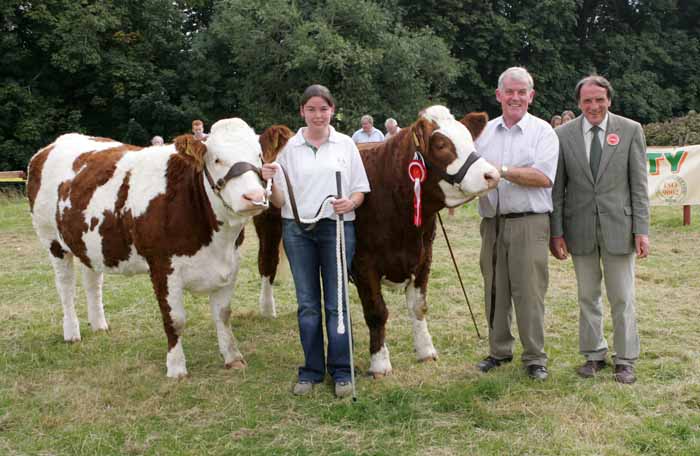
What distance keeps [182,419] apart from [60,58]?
24.6 metres

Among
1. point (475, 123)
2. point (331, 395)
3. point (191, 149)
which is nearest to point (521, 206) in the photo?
point (475, 123)

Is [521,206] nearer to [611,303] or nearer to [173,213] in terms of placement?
[611,303]

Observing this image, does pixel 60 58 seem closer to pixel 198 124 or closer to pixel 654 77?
pixel 198 124

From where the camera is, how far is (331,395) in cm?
421

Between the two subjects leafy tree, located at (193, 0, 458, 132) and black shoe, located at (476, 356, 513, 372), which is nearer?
black shoe, located at (476, 356, 513, 372)

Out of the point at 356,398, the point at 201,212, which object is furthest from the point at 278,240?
the point at 356,398

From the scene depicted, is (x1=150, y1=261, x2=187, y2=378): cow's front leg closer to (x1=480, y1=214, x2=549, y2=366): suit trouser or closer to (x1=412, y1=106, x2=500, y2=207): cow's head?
(x1=412, y1=106, x2=500, y2=207): cow's head

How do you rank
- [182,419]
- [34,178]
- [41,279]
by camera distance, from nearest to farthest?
[182,419] < [34,178] < [41,279]

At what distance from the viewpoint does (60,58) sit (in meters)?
24.7

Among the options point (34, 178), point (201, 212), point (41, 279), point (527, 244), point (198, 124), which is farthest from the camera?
point (198, 124)

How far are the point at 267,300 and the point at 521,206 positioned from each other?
2.95m

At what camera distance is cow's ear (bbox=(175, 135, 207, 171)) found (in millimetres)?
4152

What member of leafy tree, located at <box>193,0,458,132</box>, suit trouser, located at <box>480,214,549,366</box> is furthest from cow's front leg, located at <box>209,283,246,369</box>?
leafy tree, located at <box>193,0,458,132</box>

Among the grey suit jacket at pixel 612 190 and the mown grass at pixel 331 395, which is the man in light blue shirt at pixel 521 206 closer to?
the grey suit jacket at pixel 612 190
